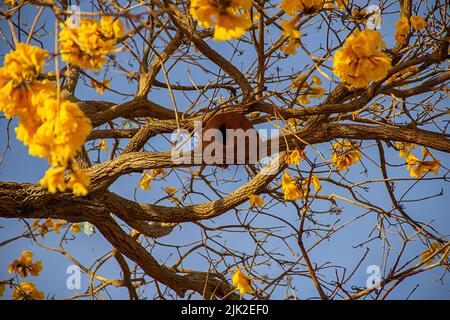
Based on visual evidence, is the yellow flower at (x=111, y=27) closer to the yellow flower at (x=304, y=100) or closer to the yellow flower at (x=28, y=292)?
the yellow flower at (x=304, y=100)

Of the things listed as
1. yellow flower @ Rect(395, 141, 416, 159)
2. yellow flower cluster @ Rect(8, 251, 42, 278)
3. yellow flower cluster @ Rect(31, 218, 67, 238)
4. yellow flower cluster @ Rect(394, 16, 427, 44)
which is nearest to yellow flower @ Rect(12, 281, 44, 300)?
yellow flower cluster @ Rect(8, 251, 42, 278)

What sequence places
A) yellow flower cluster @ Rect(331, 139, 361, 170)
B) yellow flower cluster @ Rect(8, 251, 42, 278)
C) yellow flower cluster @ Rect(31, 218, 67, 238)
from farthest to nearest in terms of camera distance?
1. yellow flower cluster @ Rect(31, 218, 67, 238)
2. yellow flower cluster @ Rect(331, 139, 361, 170)
3. yellow flower cluster @ Rect(8, 251, 42, 278)

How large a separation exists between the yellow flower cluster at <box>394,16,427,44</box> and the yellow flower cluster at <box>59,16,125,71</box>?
162 centimetres

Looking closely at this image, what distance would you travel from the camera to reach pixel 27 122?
118cm

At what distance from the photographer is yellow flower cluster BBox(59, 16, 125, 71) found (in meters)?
1.30

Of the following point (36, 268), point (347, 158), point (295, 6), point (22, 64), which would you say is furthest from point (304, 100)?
point (22, 64)

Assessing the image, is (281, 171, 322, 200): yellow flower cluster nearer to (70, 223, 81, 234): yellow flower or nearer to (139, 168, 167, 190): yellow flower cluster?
(139, 168, 167, 190): yellow flower cluster

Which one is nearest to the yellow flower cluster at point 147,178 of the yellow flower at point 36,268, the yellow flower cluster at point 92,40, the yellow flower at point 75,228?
the yellow flower at point 75,228

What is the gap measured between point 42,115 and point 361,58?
2.68ft

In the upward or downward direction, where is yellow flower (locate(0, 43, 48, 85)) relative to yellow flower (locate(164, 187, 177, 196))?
downward

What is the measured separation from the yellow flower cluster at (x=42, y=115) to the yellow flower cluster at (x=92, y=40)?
128 millimetres

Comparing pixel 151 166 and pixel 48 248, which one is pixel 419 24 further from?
pixel 48 248

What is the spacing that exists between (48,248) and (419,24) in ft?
8.60
